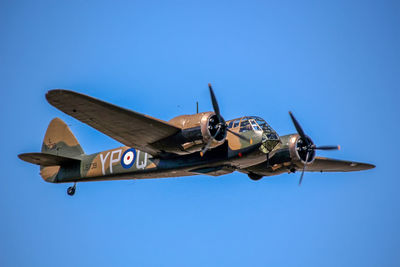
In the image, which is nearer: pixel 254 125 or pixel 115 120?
pixel 115 120

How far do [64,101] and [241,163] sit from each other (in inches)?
273

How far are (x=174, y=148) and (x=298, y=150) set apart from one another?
201 inches

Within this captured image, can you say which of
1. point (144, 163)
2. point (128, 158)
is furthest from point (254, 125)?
point (128, 158)

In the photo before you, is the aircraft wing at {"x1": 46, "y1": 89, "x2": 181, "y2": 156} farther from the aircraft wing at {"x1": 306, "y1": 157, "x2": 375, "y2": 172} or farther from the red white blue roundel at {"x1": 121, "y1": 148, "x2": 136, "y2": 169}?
the aircraft wing at {"x1": 306, "y1": 157, "x2": 375, "y2": 172}

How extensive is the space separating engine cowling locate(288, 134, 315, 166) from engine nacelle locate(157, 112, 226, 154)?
144 inches

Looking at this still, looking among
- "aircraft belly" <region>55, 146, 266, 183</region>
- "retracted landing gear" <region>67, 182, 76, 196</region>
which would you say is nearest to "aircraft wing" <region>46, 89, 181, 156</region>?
"aircraft belly" <region>55, 146, 266, 183</region>

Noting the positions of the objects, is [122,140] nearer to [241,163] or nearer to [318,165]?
[241,163]

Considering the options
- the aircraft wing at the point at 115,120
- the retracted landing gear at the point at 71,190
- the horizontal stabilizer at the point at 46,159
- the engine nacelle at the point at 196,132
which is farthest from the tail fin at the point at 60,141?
the engine nacelle at the point at 196,132

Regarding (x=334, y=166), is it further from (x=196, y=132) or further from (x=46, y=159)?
(x=46, y=159)

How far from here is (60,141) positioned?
24312 millimetres

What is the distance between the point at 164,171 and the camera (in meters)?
19.9

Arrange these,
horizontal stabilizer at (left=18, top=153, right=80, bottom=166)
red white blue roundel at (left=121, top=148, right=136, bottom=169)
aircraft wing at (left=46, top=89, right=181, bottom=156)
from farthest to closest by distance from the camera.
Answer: horizontal stabilizer at (left=18, top=153, right=80, bottom=166)
red white blue roundel at (left=121, top=148, right=136, bottom=169)
aircraft wing at (left=46, top=89, right=181, bottom=156)

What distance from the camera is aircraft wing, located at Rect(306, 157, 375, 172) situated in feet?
75.4

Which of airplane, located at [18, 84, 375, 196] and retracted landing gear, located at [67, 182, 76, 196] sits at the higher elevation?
airplane, located at [18, 84, 375, 196]
